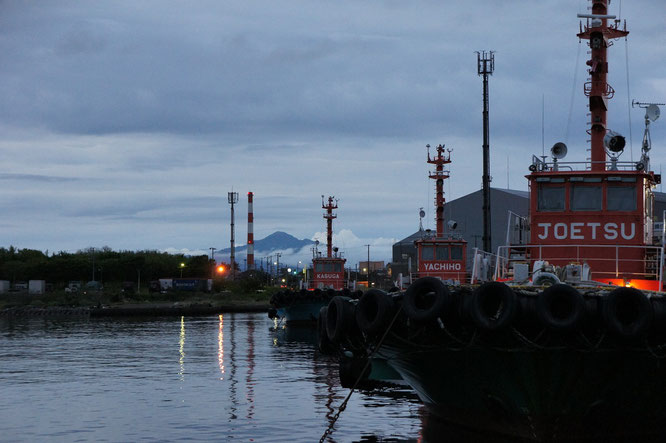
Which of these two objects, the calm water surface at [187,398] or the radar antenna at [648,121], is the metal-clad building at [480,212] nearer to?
the calm water surface at [187,398]

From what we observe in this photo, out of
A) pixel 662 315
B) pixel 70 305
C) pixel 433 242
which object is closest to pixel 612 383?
pixel 662 315

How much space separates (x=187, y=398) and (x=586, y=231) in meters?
11.1

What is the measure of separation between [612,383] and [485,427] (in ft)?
7.78

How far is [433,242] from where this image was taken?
46.8 metres

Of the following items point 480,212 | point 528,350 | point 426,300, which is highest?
point 480,212

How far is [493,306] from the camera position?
503 inches

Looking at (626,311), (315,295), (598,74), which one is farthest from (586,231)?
(315,295)

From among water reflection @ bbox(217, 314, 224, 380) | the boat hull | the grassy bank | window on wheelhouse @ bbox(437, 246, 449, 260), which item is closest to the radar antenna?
the boat hull

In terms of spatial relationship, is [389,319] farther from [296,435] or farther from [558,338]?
[296,435]

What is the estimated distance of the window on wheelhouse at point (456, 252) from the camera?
4684cm

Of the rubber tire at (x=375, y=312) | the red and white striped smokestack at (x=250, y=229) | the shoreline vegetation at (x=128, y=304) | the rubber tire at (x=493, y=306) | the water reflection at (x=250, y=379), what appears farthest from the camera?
the red and white striped smokestack at (x=250, y=229)

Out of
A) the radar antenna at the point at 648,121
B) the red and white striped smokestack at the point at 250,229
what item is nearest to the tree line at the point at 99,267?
the red and white striped smokestack at the point at 250,229

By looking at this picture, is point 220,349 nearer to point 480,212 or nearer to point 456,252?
point 456,252

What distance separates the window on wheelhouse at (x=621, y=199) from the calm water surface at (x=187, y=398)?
263 inches
